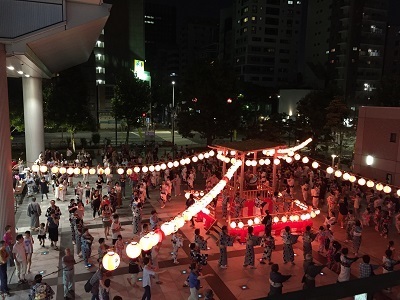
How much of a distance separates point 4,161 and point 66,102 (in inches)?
864

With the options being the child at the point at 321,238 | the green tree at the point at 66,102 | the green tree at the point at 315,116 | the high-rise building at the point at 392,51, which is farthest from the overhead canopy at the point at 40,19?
the high-rise building at the point at 392,51

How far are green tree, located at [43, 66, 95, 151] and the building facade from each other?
83.1 ft

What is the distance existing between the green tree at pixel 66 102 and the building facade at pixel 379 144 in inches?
998

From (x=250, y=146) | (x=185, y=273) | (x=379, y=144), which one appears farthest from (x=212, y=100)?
(x=185, y=273)

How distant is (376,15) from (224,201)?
53776 millimetres

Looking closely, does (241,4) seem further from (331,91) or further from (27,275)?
(27,275)

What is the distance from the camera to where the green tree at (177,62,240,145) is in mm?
33750

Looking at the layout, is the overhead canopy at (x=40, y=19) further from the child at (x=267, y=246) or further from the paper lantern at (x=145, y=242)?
the child at (x=267, y=246)

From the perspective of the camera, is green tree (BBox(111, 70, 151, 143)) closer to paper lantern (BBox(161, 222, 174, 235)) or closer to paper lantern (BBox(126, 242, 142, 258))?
paper lantern (BBox(161, 222, 174, 235))

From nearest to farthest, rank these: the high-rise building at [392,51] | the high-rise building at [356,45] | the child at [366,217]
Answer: the child at [366,217], the high-rise building at [356,45], the high-rise building at [392,51]

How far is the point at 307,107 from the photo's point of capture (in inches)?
1265

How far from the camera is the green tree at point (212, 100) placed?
33750 mm

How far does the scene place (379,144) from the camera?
23328 millimetres

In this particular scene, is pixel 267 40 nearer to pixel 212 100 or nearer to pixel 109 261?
pixel 212 100
